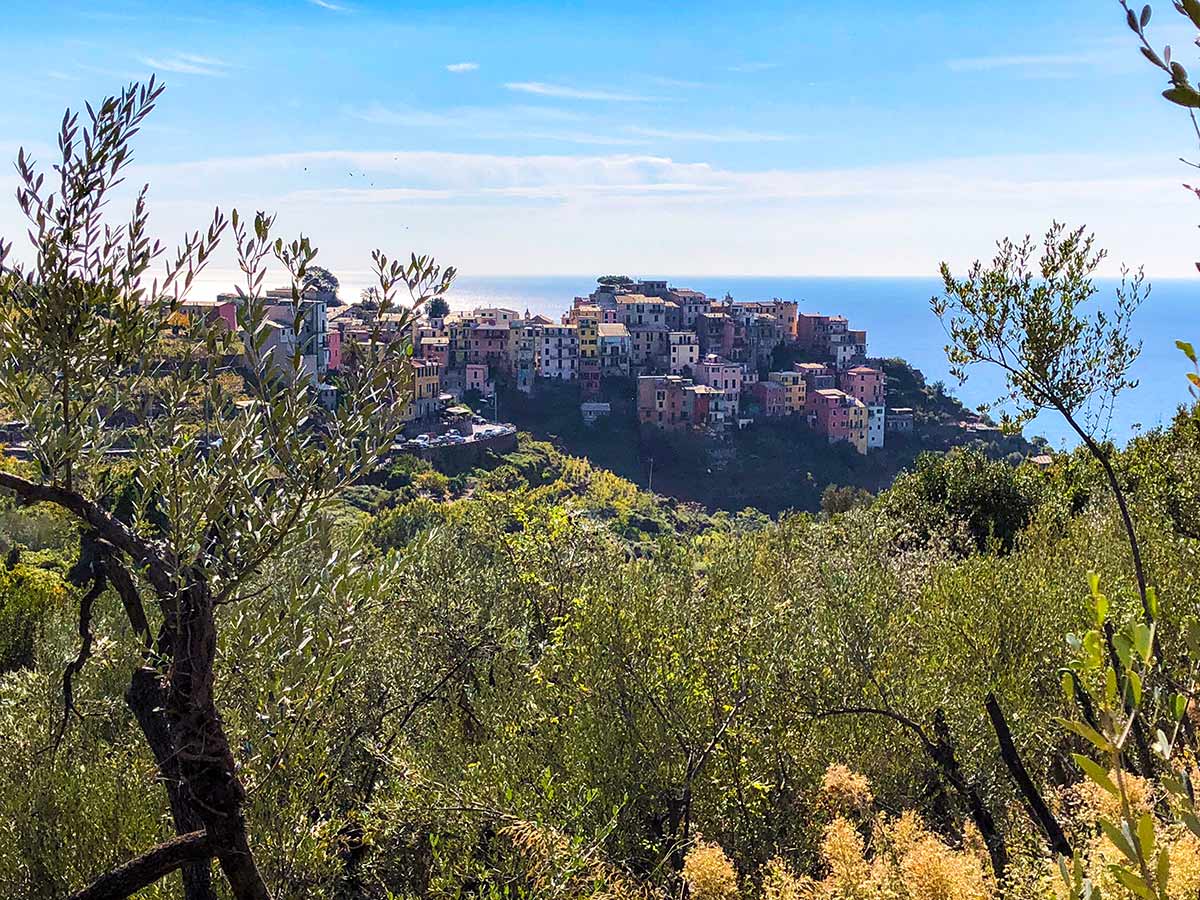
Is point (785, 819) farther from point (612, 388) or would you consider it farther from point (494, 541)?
point (612, 388)

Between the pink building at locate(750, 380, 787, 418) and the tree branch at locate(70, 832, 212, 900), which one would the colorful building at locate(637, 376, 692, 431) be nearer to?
the pink building at locate(750, 380, 787, 418)

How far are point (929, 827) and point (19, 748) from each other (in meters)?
10.2

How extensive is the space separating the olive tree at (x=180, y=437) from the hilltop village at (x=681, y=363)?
281 feet

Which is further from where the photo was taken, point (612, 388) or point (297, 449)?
point (612, 388)

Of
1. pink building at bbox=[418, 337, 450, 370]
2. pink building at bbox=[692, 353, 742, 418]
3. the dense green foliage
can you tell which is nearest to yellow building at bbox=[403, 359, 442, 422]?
pink building at bbox=[418, 337, 450, 370]

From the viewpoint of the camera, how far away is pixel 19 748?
1106 cm

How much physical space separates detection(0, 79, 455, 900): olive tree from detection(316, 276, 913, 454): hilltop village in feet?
281

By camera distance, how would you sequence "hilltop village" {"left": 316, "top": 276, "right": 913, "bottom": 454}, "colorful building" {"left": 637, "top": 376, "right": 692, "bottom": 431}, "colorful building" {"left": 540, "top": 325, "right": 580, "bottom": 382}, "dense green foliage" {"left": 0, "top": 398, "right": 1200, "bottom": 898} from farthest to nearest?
"colorful building" {"left": 540, "top": 325, "right": 580, "bottom": 382} → "hilltop village" {"left": 316, "top": 276, "right": 913, "bottom": 454} → "colorful building" {"left": 637, "top": 376, "right": 692, "bottom": 431} → "dense green foliage" {"left": 0, "top": 398, "right": 1200, "bottom": 898}

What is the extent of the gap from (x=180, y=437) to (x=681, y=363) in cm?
10658

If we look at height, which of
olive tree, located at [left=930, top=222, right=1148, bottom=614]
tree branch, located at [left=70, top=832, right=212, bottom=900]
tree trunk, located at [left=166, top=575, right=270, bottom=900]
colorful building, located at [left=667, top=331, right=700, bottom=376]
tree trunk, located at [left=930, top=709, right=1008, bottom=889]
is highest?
colorful building, located at [left=667, top=331, right=700, bottom=376]

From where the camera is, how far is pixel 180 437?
5555mm

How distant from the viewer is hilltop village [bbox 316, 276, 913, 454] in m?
101

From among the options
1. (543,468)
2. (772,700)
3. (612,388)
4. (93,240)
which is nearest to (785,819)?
(772,700)

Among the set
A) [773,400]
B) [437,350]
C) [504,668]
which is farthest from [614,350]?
[504,668]
